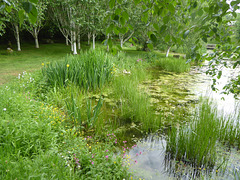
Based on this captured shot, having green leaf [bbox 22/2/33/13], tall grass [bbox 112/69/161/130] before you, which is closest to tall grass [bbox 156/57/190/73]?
tall grass [bbox 112/69/161/130]

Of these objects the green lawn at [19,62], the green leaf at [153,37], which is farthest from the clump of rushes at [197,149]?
the green lawn at [19,62]

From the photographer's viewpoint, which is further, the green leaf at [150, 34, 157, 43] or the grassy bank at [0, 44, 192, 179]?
the grassy bank at [0, 44, 192, 179]

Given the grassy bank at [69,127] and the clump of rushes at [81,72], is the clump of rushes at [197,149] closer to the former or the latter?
the grassy bank at [69,127]

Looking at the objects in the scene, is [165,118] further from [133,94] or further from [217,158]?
[217,158]

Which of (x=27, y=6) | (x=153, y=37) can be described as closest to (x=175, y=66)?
(x=153, y=37)

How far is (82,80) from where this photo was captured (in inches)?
210

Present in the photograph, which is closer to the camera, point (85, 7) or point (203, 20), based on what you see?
point (203, 20)

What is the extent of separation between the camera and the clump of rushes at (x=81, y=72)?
16.1 feet

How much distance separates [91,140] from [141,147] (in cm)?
95

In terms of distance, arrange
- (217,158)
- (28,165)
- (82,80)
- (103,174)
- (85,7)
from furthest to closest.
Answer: (85,7), (82,80), (217,158), (103,174), (28,165)

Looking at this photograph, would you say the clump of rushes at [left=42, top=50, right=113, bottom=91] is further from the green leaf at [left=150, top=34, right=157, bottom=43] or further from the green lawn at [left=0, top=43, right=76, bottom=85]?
the green leaf at [left=150, top=34, right=157, bottom=43]

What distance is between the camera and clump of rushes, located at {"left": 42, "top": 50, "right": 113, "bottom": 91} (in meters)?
4.91

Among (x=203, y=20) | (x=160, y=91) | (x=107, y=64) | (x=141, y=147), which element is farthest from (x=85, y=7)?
(x=203, y=20)

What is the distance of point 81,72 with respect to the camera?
5.08 m
